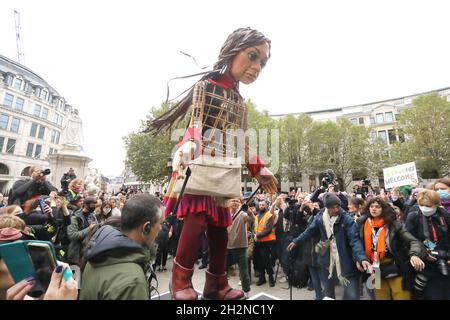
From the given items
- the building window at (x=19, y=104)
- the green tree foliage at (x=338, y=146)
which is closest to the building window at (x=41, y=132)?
the building window at (x=19, y=104)

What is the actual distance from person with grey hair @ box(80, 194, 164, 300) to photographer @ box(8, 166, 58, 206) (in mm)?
3171

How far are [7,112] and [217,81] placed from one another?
1843 inches

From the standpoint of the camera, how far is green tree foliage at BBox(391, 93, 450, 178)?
2077 centimetres

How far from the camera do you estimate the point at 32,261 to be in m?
1.22

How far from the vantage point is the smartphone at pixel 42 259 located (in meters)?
1.21

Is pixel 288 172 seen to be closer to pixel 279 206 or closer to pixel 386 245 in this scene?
pixel 279 206

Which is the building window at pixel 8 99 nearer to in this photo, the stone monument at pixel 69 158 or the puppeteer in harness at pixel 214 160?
the stone monument at pixel 69 158

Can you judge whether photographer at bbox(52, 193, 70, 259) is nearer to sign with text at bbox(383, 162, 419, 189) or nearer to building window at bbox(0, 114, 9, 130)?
sign with text at bbox(383, 162, 419, 189)

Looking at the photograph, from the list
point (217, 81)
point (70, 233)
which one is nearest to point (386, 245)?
point (217, 81)

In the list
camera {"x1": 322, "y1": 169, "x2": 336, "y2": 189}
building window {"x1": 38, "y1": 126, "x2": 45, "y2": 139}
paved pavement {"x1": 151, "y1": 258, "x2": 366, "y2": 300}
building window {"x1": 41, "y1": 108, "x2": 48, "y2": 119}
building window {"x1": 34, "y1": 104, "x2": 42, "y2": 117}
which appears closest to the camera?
paved pavement {"x1": 151, "y1": 258, "x2": 366, "y2": 300}

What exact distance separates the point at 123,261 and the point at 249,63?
2.04 meters

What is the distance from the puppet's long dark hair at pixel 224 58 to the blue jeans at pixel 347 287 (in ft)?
9.53

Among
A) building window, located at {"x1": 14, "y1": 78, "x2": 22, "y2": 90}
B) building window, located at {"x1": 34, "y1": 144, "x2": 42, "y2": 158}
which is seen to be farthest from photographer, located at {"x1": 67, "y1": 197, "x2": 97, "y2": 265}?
building window, located at {"x1": 14, "y1": 78, "x2": 22, "y2": 90}
